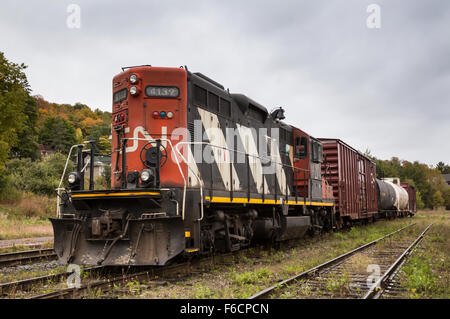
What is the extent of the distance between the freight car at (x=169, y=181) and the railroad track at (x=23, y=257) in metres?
2.65

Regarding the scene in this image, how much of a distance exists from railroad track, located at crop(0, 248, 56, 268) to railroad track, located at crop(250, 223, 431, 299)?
21.2 feet

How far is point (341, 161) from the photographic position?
16.7 metres

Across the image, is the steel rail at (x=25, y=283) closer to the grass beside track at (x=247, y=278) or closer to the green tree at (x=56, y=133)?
the grass beside track at (x=247, y=278)

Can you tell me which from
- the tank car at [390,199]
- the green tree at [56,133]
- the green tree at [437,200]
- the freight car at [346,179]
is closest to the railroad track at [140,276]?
the freight car at [346,179]

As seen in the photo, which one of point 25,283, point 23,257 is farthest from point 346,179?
point 25,283

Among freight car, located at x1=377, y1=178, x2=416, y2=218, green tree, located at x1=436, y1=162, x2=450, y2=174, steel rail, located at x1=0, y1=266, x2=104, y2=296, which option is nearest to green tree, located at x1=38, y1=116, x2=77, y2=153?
freight car, located at x1=377, y1=178, x2=416, y2=218

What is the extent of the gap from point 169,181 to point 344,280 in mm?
3565

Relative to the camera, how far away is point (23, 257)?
9.95 metres

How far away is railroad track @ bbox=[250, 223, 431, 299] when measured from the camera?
579 centimetres

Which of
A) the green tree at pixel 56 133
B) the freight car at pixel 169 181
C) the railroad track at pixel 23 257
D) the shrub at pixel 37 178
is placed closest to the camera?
the freight car at pixel 169 181

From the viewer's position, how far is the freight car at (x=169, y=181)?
660 cm
